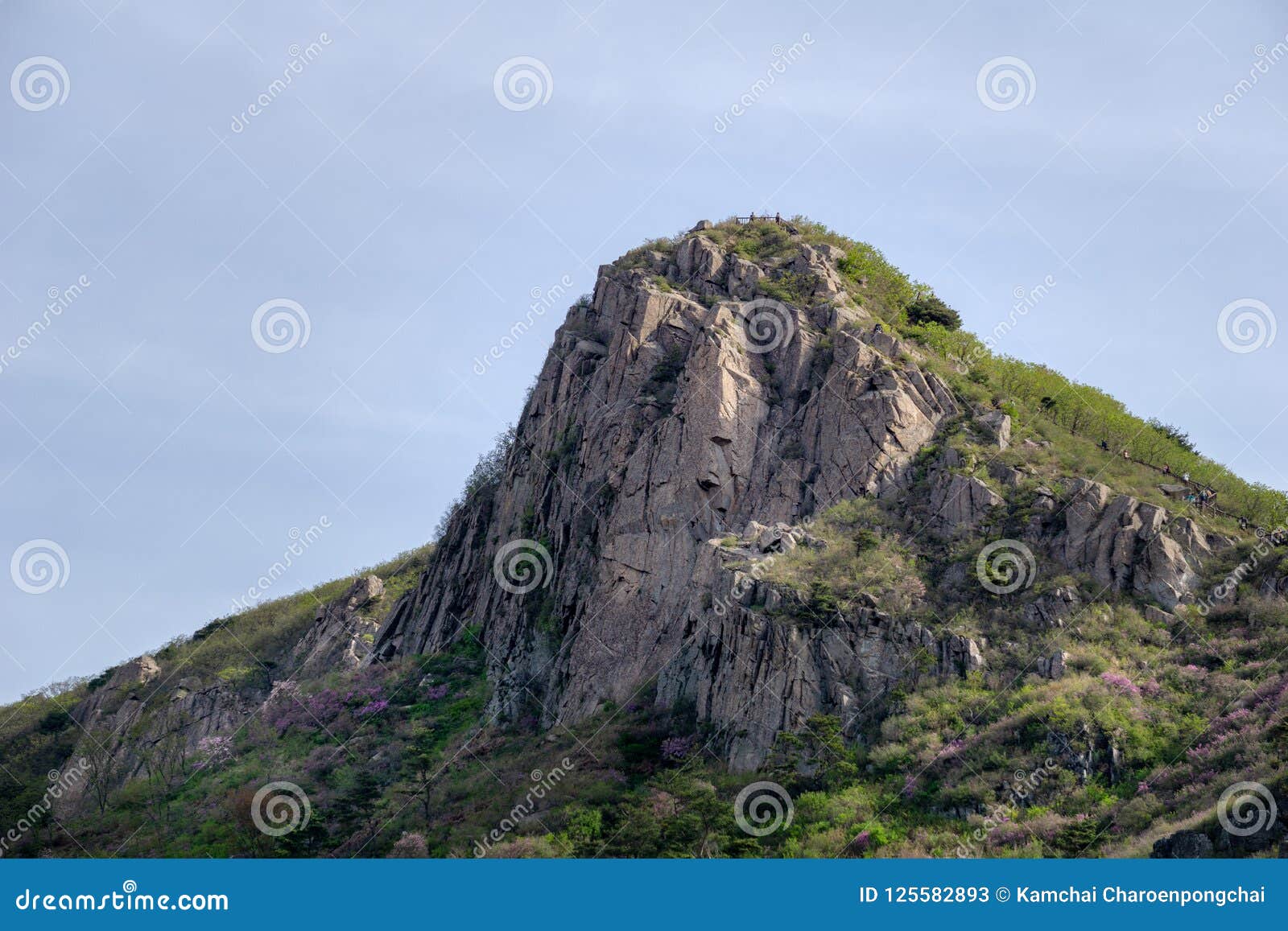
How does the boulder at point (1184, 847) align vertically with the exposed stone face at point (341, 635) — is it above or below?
below

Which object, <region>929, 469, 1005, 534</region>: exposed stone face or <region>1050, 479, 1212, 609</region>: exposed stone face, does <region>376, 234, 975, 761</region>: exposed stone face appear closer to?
<region>929, 469, 1005, 534</region>: exposed stone face

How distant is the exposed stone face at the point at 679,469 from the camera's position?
53156 millimetres

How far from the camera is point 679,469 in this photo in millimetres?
56344

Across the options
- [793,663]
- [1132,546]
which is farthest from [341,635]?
[1132,546]

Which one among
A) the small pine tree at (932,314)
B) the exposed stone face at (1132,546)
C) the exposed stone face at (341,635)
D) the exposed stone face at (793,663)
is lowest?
the exposed stone face at (793,663)

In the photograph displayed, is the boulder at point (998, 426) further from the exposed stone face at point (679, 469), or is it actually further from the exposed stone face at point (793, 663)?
the exposed stone face at point (793, 663)

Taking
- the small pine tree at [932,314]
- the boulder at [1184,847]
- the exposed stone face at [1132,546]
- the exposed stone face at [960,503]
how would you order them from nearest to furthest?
1. the boulder at [1184,847]
2. the exposed stone face at [1132,546]
3. the exposed stone face at [960,503]
4. the small pine tree at [932,314]

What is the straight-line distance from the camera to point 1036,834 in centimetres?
3853

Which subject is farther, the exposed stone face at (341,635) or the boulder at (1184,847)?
the exposed stone face at (341,635)

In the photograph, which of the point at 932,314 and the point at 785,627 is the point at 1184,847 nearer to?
the point at 785,627

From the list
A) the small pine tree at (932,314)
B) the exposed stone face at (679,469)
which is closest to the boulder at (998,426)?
the exposed stone face at (679,469)

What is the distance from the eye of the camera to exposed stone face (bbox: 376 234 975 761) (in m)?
53.2

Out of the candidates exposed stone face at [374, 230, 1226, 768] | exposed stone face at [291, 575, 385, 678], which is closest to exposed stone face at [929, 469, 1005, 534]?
exposed stone face at [374, 230, 1226, 768]

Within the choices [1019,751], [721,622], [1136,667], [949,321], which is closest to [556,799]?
[721,622]
